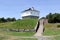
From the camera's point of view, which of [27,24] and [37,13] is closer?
[27,24]

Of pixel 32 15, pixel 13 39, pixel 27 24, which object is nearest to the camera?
pixel 13 39

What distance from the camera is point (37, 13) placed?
78375 mm

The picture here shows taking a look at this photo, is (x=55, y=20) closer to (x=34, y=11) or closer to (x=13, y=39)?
(x=34, y=11)

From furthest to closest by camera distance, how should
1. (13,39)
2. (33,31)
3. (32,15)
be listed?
(32,15)
(33,31)
(13,39)

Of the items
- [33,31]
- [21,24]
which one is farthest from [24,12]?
[33,31]

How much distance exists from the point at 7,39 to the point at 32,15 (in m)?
46.3

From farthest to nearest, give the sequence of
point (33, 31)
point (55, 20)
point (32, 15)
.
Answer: point (32, 15)
point (55, 20)
point (33, 31)

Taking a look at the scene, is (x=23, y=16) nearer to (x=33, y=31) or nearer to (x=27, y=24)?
(x=27, y=24)

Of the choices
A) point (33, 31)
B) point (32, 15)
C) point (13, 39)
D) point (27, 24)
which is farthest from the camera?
point (32, 15)

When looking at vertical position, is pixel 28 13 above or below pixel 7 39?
above

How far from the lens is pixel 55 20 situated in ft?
224

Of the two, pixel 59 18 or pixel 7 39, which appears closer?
pixel 7 39

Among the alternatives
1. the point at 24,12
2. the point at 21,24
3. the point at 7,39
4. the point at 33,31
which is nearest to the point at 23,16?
the point at 24,12

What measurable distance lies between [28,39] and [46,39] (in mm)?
2981
